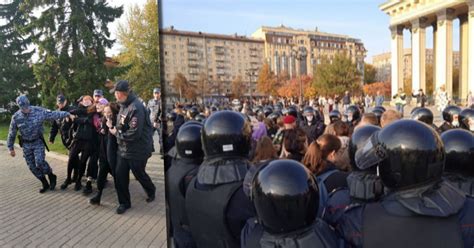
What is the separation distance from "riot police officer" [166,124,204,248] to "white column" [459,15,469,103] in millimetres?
31291

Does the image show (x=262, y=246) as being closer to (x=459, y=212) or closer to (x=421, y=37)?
(x=459, y=212)

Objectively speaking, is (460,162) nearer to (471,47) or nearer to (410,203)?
(410,203)

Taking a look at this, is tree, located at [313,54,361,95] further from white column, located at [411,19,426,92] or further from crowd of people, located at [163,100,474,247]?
crowd of people, located at [163,100,474,247]

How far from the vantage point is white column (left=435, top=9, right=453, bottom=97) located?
97.7ft

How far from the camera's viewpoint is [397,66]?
1345 inches

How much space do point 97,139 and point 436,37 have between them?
32.0 m

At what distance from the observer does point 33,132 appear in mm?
6945

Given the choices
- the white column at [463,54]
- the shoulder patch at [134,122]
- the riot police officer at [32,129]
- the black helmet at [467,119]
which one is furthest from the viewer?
the white column at [463,54]

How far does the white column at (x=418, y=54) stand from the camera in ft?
105

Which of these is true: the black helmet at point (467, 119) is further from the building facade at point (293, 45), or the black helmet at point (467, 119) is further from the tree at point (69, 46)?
the building facade at point (293, 45)

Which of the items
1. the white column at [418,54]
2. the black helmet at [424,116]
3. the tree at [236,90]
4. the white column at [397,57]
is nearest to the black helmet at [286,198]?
the black helmet at [424,116]

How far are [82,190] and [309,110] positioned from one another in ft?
14.8

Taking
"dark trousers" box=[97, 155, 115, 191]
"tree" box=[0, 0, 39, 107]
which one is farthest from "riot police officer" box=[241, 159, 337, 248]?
"tree" box=[0, 0, 39, 107]

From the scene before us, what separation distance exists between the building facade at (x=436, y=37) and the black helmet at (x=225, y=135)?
30.0 metres
